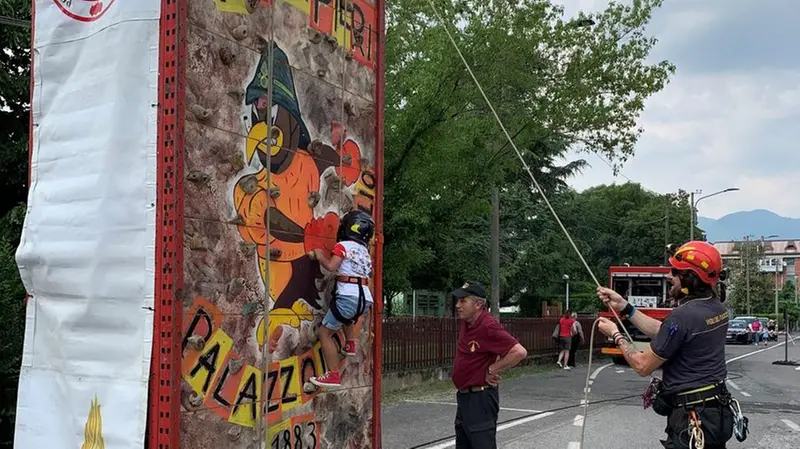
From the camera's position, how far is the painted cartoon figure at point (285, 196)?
3684 millimetres

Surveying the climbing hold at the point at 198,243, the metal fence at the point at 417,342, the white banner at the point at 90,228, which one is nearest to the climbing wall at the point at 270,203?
the climbing hold at the point at 198,243

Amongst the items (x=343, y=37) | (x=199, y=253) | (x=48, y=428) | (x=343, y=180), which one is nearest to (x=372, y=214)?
(x=343, y=180)

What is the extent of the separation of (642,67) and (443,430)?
12.1 meters

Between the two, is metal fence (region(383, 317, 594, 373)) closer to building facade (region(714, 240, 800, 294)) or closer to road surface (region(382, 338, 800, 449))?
road surface (region(382, 338, 800, 449))

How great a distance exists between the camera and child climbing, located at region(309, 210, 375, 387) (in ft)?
13.8

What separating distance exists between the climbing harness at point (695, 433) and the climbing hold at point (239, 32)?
349 cm

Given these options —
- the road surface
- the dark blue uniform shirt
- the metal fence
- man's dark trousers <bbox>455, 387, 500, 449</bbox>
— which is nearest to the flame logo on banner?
man's dark trousers <bbox>455, 387, 500, 449</bbox>

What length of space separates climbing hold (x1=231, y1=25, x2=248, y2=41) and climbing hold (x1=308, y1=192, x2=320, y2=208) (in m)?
0.94

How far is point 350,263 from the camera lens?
14.1ft

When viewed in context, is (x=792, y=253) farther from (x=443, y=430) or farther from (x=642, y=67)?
(x=443, y=430)

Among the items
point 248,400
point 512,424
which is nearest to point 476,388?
point 248,400

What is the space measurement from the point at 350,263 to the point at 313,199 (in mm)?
453

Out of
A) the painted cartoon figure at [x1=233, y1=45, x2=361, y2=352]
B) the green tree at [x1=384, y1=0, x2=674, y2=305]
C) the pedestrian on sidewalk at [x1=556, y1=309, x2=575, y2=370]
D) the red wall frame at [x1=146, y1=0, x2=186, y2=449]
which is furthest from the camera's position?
the pedestrian on sidewalk at [x1=556, y1=309, x2=575, y2=370]

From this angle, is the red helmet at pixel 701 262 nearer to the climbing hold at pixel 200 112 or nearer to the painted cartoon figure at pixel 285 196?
the painted cartoon figure at pixel 285 196
